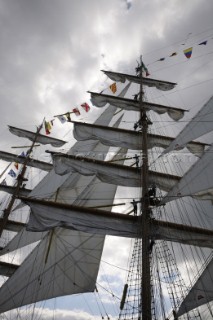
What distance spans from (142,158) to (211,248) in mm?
4358

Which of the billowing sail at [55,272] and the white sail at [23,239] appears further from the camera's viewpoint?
the white sail at [23,239]

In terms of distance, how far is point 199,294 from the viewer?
8086mm

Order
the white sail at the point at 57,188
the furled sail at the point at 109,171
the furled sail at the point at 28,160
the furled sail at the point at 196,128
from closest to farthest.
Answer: the furled sail at the point at 196,128, the furled sail at the point at 109,171, the white sail at the point at 57,188, the furled sail at the point at 28,160

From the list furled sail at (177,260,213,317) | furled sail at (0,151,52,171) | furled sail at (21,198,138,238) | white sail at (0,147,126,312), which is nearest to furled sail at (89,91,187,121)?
white sail at (0,147,126,312)

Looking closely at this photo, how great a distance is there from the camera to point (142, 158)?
11656 millimetres

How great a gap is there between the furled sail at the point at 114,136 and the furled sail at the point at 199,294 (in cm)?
688

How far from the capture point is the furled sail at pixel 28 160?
22359 mm

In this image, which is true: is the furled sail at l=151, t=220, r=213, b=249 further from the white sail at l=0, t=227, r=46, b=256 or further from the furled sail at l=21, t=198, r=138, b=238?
the white sail at l=0, t=227, r=46, b=256

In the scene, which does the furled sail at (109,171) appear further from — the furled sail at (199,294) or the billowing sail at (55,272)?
the furled sail at (199,294)

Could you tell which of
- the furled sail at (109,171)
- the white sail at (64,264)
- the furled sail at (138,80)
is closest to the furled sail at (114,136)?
the furled sail at (109,171)

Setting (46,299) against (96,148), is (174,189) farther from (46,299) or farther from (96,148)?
(96,148)

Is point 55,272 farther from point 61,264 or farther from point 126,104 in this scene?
point 126,104

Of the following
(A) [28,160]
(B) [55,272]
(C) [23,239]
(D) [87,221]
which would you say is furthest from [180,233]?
(A) [28,160]

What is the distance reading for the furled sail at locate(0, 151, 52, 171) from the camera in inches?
880
